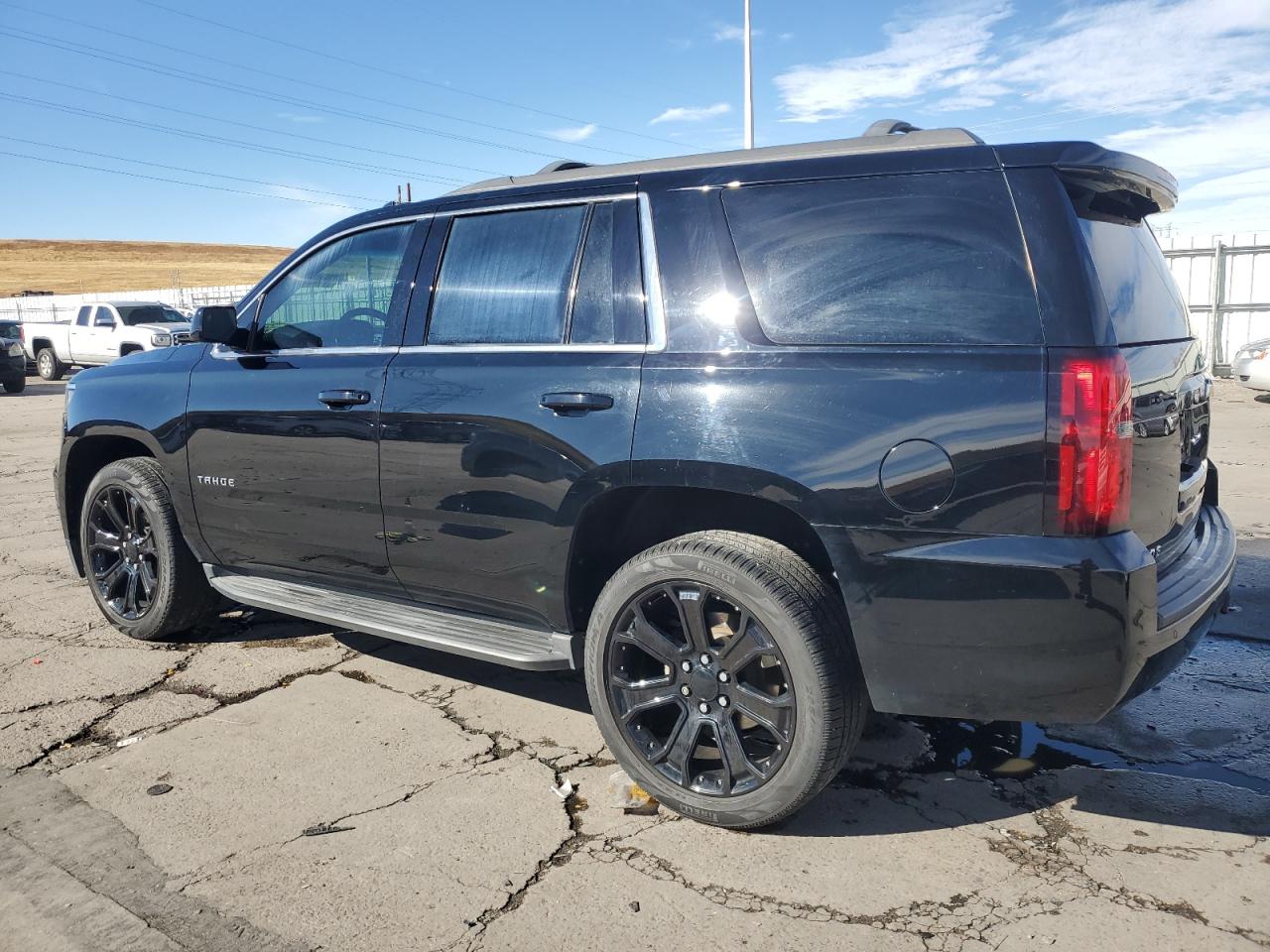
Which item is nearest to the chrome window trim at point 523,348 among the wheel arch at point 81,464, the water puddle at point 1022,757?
the water puddle at point 1022,757

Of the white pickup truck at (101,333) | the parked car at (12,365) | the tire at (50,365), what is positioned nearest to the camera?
the parked car at (12,365)

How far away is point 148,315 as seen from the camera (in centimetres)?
2406

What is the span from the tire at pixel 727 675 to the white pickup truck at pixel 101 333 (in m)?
21.4

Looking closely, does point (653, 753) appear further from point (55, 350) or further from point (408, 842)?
point (55, 350)

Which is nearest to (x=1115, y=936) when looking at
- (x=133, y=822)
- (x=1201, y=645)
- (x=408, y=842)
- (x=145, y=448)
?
(x=408, y=842)

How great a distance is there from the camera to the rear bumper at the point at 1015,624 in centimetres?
249

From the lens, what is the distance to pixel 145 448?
4.83 metres

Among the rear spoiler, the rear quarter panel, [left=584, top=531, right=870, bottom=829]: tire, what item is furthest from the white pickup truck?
the rear spoiler

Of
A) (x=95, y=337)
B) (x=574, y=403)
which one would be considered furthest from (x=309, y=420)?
(x=95, y=337)

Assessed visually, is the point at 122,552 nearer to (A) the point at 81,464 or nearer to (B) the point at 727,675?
(A) the point at 81,464

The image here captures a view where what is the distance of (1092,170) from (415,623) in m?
2.56

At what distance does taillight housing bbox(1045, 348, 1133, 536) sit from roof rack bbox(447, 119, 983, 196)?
70 cm

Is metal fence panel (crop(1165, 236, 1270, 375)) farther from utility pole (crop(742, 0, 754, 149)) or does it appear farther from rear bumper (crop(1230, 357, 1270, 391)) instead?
utility pole (crop(742, 0, 754, 149))

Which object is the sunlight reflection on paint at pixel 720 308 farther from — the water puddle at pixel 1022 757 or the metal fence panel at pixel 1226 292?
the metal fence panel at pixel 1226 292
